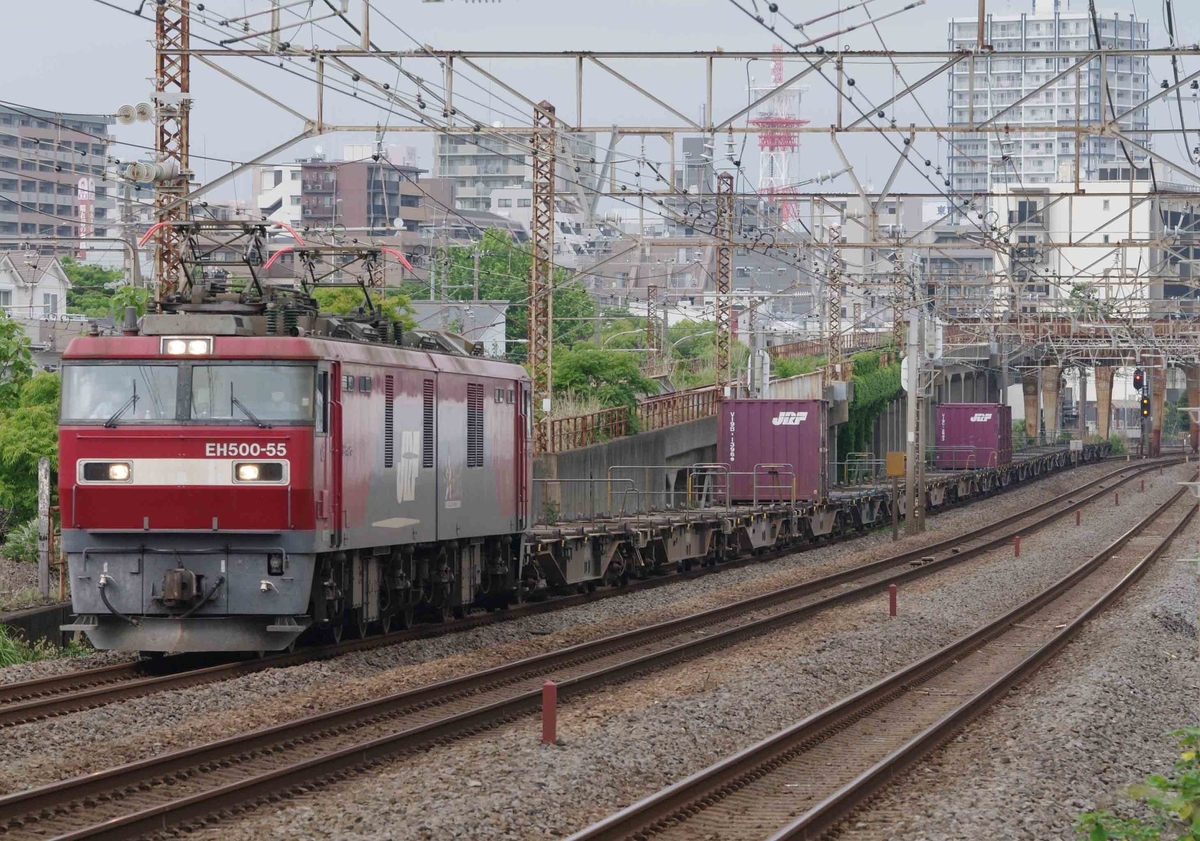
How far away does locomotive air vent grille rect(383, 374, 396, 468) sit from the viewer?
17.2 metres

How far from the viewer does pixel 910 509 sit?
40.1m

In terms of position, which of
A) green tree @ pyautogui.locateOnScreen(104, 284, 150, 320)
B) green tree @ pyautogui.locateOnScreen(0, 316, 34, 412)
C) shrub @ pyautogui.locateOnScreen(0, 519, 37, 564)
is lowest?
shrub @ pyautogui.locateOnScreen(0, 519, 37, 564)

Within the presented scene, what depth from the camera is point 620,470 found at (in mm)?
41375

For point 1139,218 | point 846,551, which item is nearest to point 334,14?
point 846,551

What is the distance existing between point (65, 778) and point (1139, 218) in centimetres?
11760

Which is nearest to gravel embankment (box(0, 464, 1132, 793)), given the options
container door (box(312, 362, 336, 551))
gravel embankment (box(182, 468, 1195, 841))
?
container door (box(312, 362, 336, 551))

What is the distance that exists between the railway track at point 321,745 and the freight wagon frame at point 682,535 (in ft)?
9.94

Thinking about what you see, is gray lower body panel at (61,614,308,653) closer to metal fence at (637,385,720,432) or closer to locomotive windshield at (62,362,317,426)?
locomotive windshield at (62,362,317,426)

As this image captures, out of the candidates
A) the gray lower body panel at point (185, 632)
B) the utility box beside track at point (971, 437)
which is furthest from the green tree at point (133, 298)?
the utility box beside track at point (971, 437)

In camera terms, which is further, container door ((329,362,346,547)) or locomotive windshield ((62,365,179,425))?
container door ((329,362,346,547))

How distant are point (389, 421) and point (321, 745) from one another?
216 inches

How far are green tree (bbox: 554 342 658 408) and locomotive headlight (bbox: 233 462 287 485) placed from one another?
27.3m

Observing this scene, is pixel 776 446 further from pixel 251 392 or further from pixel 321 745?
pixel 321 745

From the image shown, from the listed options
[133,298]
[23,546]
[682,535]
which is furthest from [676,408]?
[23,546]
